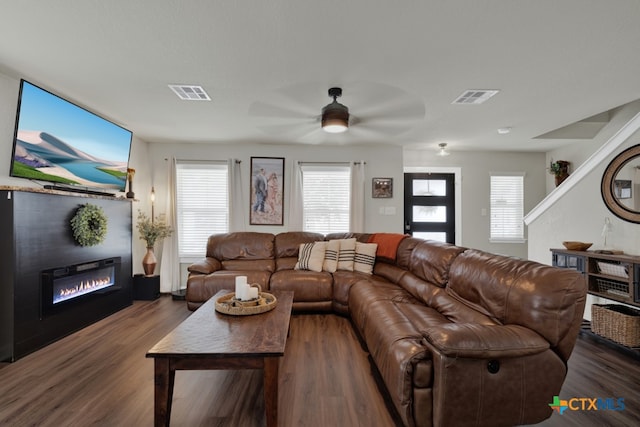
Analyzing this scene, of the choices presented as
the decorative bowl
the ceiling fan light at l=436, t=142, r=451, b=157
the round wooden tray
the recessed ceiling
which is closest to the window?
the ceiling fan light at l=436, t=142, r=451, b=157

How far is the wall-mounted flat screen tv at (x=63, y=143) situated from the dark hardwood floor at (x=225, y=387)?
1.62 meters

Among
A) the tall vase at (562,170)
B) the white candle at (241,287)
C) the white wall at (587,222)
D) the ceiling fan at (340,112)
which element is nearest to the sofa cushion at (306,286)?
the white candle at (241,287)

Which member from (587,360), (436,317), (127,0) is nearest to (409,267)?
(436,317)

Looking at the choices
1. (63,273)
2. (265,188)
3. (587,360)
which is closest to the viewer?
(587,360)

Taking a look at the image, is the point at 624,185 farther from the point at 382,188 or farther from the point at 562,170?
the point at 382,188

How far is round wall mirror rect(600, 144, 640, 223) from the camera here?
2.72 metres

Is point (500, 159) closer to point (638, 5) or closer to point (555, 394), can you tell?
point (638, 5)

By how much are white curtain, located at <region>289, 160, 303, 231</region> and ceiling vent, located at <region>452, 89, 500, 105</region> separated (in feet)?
8.15

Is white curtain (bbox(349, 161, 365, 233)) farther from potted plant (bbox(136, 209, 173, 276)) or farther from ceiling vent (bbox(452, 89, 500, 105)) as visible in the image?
potted plant (bbox(136, 209, 173, 276))

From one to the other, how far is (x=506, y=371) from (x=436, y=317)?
706mm

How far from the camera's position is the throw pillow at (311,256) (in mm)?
A: 3656

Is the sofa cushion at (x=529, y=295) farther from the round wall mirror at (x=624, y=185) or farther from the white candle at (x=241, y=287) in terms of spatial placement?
the round wall mirror at (x=624, y=185)

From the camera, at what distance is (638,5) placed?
1.59 m

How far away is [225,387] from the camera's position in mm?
1931
